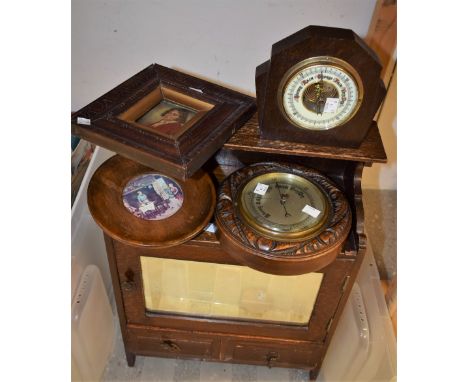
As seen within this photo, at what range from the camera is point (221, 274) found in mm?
1318

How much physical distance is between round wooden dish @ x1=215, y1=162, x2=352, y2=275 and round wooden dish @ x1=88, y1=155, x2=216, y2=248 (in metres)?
0.05

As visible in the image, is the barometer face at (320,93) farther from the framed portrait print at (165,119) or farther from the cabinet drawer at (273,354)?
the cabinet drawer at (273,354)

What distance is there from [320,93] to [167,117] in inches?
14.5

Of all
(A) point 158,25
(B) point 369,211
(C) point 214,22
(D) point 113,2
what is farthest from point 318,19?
(B) point 369,211

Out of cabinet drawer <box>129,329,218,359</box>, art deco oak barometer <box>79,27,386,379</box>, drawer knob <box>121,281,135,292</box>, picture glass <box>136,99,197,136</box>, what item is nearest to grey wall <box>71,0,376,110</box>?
art deco oak barometer <box>79,27,386,379</box>

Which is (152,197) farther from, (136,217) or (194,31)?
(194,31)

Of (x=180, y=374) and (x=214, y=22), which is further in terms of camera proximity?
(x=180, y=374)

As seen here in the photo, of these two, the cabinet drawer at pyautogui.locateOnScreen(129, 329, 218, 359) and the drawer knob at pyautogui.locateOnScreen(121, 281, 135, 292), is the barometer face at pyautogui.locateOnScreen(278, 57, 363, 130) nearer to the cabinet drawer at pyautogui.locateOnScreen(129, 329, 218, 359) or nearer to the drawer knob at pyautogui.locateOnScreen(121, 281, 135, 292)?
the drawer knob at pyautogui.locateOnScreen(121, 281, 135, 292)

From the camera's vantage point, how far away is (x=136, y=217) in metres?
1.20

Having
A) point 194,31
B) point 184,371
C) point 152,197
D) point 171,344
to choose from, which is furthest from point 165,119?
point 184,371

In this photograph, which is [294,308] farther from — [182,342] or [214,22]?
[214,22]

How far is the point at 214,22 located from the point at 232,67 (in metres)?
0.17

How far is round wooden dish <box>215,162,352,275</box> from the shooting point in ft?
3.69

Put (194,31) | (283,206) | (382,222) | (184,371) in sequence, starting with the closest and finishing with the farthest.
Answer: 1. (283,206)
2. (194,31)
3. (184,371)
4. (382,222)
